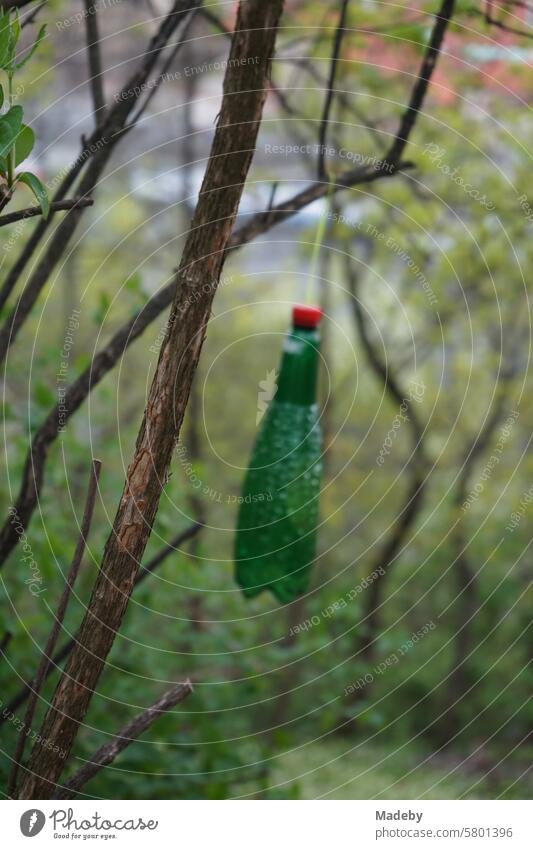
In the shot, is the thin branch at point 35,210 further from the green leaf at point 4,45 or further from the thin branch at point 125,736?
the thin branch at point 125,736

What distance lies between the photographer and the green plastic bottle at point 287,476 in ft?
3.56

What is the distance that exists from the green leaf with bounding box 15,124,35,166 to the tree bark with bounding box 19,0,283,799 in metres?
0.16

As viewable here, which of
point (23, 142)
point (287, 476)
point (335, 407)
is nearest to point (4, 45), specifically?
point (23, 142)

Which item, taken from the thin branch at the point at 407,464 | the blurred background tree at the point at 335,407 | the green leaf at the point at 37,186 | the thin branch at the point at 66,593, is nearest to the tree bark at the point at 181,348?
the thin branch at the point at 66,593

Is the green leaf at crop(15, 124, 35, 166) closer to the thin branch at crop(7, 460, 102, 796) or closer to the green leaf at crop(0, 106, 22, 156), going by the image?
the green leaf at crop(0, 106, 22, 156)

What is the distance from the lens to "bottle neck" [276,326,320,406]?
1079 mm

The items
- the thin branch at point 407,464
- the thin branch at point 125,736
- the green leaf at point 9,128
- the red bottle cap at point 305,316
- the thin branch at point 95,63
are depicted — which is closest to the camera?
the green leaf at point 9,128

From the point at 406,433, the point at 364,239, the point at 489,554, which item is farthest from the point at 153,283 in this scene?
the point at 489,554

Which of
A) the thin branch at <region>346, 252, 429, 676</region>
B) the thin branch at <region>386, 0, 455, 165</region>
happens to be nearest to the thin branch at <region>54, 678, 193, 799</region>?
the thin branch at <region>386, 0, 455, 165</region>

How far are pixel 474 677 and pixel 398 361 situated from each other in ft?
4.98

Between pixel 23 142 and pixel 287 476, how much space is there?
0.49m

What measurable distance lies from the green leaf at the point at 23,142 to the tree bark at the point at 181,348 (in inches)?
6.1

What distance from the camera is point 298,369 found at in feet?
3.60
